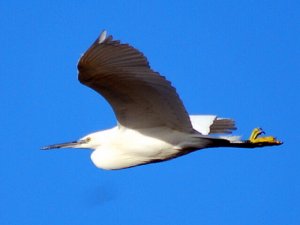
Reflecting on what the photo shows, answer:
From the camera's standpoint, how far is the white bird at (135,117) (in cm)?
723

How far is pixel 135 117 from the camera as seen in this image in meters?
8.27

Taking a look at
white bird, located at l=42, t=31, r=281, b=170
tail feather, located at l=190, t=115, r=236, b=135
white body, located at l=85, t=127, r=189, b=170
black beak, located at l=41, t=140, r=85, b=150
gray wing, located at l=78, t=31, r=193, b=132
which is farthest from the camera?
tail feather, located at l=190, t=115, r=236, b=135

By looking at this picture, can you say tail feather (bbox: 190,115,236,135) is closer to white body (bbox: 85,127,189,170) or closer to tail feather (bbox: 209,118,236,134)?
tail feather (bbox: 209,118,236,134)

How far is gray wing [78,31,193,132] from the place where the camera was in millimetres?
7129

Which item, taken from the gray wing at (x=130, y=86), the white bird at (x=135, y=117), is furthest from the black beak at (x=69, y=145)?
the gray wing at (x=130, y=86)

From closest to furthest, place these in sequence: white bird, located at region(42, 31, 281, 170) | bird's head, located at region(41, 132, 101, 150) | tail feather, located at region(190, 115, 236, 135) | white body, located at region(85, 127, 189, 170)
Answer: white bird, located at region(42, 31, 281, 170)
white body, located at region(85, 127, 189, 170)
bird's head, located at region(41, 132, 101, 150)
tail feather, located at region(190, 115, 236, 135)

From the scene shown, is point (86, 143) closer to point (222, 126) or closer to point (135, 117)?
point (135, 117)

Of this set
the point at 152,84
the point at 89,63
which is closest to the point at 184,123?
the point at 152,84

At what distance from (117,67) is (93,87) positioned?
1.64 feet

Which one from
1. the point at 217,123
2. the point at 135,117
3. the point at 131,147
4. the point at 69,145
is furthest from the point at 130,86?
the point at 217,123

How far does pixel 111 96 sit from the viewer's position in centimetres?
788

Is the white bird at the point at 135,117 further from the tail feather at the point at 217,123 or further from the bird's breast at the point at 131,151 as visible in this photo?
the tail feather at the point at 217,123

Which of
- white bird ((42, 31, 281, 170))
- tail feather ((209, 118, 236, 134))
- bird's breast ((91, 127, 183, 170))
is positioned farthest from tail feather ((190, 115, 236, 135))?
bird's breast ((91, 127, 183, 170))

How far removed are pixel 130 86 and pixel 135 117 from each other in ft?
2.26
